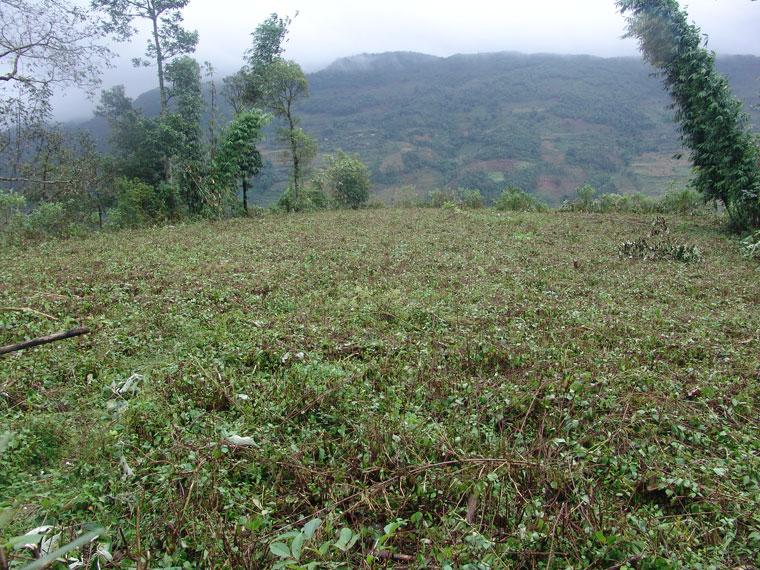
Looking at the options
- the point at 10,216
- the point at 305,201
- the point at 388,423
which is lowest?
the point at 388,423

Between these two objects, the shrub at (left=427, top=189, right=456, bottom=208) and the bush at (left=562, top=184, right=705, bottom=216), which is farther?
the shrub at (left=427, top=189, right=456, bottom=208)

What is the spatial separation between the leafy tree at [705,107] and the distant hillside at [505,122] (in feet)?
173

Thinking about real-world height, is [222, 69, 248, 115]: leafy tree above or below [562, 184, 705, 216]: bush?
above

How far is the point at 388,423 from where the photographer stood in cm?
320

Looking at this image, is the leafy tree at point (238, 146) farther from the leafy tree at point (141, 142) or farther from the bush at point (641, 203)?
the bush at point (641, 203)

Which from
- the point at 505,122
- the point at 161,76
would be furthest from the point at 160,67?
the point at 505,122

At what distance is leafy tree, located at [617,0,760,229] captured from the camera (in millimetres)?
11984

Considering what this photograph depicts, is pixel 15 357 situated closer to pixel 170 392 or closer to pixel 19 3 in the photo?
pixel 170 392

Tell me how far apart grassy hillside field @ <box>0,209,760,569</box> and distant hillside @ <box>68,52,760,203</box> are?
194 ft

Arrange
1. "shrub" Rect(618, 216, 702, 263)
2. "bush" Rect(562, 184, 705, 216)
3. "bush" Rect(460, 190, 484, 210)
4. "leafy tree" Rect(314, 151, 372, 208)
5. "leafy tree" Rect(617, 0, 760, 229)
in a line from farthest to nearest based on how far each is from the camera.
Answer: "leafy tree" Rect(314, 151, 372, 208), "bush" Rect(460, 190, 484, 210), "bush" Rect(562, 184, 705, 216), "leafy tree" Rect(617, 0, 760, 229), "shrub" Rect(618, 216, 702, 263)

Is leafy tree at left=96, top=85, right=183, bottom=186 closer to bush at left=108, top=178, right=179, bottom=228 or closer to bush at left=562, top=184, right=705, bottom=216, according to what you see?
bush at left=108, top=178, right=179, bottom=228

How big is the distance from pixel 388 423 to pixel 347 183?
76.3 ft

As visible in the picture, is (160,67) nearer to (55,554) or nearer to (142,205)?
(142,205)

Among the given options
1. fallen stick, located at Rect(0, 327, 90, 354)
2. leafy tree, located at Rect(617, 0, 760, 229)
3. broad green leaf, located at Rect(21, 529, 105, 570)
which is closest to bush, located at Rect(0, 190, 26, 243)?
fallen stick, located at Rect(0, 327, 90, 354)
